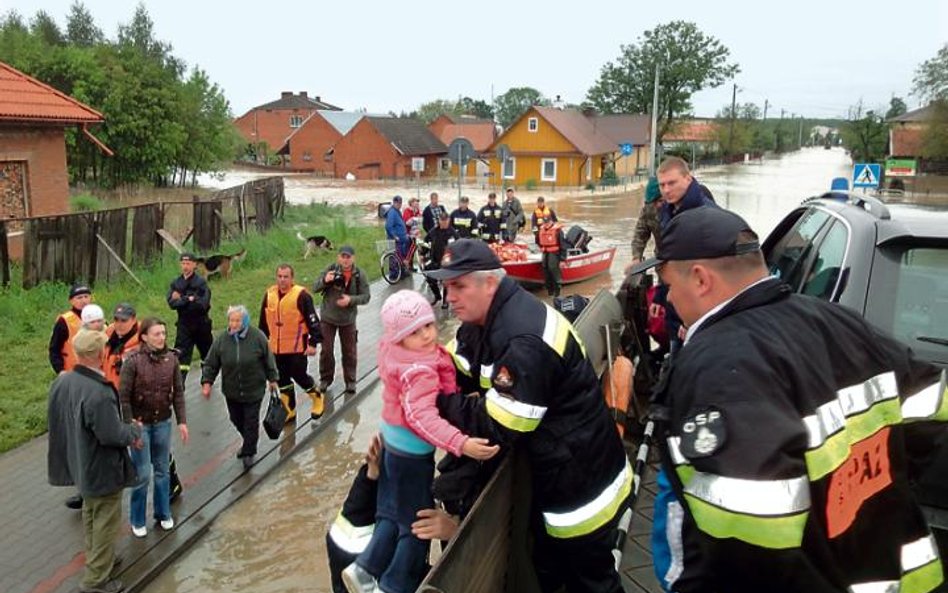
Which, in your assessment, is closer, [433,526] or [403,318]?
[433,526]

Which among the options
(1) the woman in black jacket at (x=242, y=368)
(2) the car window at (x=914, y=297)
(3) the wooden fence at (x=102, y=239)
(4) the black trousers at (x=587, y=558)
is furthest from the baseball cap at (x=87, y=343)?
(3) the wooden fence at (x=102, y=239)

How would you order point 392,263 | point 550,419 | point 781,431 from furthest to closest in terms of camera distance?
point 392,263, point 550,419, point 781,431

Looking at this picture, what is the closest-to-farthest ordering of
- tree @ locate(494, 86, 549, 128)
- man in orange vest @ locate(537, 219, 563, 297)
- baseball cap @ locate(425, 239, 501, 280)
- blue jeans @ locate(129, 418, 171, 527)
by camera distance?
baseball cap @ locate(425, 239, 501, 280), blue jeans @ locate(129, 418, 171, 527), man in orange vest @ locate(537, 219, 563, 297), tree @ locate(494, 86, 549, 128)

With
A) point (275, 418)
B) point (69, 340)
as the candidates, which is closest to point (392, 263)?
point (275, 418)

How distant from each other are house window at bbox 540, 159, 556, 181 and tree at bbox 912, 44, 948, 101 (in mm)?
27107

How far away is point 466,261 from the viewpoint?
302 centimetres

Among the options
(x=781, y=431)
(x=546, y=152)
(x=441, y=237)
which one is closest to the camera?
(x=781, y=431)

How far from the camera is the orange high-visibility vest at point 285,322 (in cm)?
765

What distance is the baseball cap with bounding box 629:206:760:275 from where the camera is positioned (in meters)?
2.02

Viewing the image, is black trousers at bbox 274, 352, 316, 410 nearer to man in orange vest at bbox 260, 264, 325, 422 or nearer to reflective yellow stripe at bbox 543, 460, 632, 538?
man in orange vest at bbox 260, 264, 325, 422

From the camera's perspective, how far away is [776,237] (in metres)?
4.98

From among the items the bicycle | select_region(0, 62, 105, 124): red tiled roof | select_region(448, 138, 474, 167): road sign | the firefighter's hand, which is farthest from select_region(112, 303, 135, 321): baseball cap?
select_region(448, 138, 474, 167): road sign

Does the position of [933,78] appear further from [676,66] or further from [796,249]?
[796,249]

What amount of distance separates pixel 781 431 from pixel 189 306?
25.2 feet
